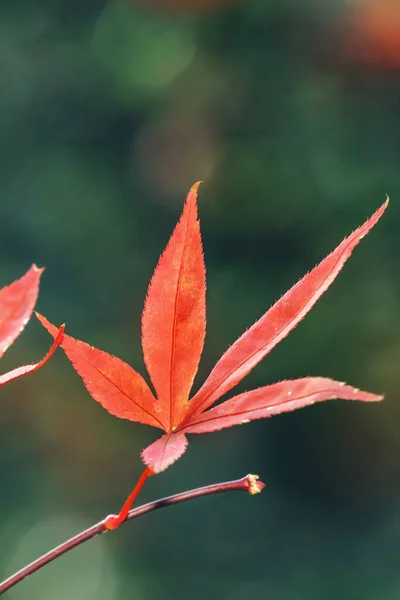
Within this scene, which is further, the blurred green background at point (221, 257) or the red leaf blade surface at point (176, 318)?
the blurred green background at point (221, 257)

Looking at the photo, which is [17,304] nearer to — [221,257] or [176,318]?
[176,318]

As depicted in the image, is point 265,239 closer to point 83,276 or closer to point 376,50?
point 83,276

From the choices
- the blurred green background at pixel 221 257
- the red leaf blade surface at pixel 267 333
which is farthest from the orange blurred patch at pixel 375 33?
the red leaf blade surface at pixel 267 333

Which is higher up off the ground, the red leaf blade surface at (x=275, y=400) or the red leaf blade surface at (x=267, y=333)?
the red leaf blade surface at (x=267, y=333)

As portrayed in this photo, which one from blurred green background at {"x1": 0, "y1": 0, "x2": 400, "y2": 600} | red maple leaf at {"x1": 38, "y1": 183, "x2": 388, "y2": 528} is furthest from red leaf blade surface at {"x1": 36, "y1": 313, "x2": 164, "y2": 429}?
blurred green background at {"x1": 0, "y1": 0, "x2": 400, "y2": 600}

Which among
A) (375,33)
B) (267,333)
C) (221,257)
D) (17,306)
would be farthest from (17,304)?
(375,33)

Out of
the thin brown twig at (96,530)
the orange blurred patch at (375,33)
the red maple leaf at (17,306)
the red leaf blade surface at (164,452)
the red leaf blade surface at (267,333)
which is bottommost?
the thin brown twig at (96,530)

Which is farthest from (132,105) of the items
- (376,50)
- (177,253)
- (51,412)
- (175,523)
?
(177,253)

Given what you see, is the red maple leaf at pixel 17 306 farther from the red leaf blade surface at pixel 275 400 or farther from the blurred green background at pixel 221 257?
the blurred green background at pixel 221 257
